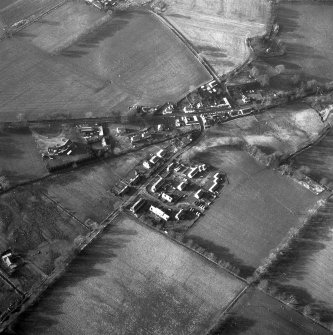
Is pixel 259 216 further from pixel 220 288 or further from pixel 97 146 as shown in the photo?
pixel 97 146

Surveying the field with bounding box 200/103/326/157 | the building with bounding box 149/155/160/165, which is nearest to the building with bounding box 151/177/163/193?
the building with bounding box 149/155/160/165

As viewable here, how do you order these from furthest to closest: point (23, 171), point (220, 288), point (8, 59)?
1. point (8, 59)
2. point (23, 171)
3. point (220, 288)

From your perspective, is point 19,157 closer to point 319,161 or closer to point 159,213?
point 159,213

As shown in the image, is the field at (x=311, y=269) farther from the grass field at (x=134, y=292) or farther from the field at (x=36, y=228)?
the field at (x=36, y=228)

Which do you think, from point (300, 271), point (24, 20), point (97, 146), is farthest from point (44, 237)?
point (24, 20)

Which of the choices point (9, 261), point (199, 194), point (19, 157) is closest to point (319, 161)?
point (199, 194)

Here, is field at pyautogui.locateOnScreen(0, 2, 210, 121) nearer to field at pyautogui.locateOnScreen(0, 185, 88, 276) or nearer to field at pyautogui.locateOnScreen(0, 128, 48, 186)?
field at pyautogui.locateOnScreen(0, 128, 48, 186)
